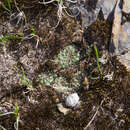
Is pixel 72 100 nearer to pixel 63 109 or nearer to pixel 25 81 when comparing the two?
pixel 63 109

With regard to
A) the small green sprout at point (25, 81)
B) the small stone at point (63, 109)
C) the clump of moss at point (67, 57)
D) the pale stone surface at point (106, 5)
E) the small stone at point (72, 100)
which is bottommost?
the small stone at point (63, 109)

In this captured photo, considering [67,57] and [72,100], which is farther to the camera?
[67,57]

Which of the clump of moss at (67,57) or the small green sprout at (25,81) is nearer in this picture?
the small green sprout at (25,81)

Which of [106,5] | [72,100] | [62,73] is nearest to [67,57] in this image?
[62,73]

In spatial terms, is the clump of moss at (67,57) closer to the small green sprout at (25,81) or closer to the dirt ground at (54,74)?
the dirt ground at (54,74)

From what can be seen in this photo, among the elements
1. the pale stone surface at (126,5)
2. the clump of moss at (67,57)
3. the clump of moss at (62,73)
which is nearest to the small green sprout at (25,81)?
the clump of moss at (62,73)

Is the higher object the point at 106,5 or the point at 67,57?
the point at 106,5

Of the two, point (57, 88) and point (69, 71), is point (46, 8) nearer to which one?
point (69, 71)
